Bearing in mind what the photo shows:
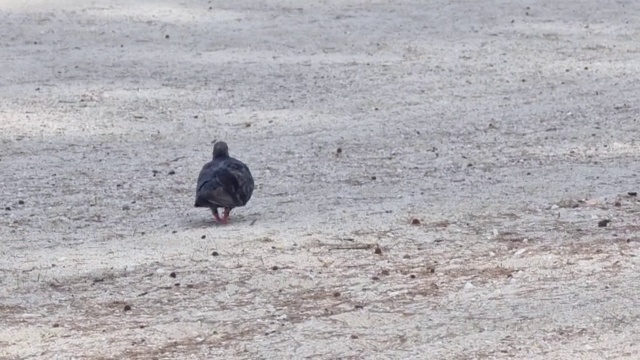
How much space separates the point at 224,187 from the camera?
6887 millimetres

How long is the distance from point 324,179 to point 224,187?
5.10 ft

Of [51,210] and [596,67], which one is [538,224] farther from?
[596,67]

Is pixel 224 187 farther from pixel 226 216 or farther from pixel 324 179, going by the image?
pixel 324 179

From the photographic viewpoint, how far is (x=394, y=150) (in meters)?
9.16

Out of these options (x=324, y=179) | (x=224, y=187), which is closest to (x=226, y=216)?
(x=224, y=187)

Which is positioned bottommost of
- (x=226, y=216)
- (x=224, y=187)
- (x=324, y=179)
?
(x=324, y=179)

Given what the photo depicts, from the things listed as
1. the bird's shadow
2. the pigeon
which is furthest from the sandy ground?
the pigeon

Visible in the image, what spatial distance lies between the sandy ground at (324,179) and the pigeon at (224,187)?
15 cm

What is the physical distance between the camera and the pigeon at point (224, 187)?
684 cm

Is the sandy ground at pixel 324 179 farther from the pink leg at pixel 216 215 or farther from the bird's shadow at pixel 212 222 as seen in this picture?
the pink leg at pixel 216 215

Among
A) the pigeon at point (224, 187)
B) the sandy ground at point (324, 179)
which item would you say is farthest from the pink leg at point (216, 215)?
the sandy ground at point (324, 179)

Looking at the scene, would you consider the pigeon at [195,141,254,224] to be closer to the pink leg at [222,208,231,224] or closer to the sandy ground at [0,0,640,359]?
the pink leg at [222,208,231,224]

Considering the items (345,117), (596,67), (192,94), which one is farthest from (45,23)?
(596,67)

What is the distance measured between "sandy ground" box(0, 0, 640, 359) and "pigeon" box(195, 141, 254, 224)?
149 millimetres
